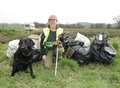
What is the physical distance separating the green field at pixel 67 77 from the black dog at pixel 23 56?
0.19 meters

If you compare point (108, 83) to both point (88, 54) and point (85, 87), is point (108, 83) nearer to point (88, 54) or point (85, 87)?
point (85, 87)

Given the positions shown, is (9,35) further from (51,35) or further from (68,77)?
(68,77)

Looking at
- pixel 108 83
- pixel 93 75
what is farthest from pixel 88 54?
pixel 108 83

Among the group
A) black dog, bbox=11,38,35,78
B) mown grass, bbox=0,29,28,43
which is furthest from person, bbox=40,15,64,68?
mown grass, bbox=0,29,28,43

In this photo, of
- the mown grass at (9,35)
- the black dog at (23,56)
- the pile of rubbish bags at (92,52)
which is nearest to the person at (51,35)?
the pile of rubbish bags at (92,52)

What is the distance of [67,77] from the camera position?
24.1ft

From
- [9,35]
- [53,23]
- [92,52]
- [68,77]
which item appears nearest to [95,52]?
[92,52]

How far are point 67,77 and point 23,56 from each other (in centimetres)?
119

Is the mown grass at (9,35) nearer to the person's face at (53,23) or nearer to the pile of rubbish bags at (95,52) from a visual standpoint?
the pile of rubbish bags at (95,52)

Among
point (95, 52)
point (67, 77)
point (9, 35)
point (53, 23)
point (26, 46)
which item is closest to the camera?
point (26, 46)

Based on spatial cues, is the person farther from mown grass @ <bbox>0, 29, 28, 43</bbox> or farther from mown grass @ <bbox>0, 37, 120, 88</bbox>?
mown grass @ <bbox>0, 29, 28, 43</bbox>

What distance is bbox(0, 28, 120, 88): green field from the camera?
6.71 metres

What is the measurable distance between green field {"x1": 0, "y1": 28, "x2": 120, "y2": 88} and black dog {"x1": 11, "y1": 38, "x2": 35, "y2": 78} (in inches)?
7.6

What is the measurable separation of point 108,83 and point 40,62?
225 centimetres
